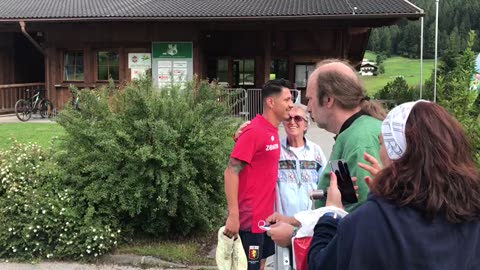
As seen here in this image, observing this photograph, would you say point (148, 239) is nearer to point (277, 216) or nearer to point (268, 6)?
point (277, 216)

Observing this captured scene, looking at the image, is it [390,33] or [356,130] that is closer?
[356,130]

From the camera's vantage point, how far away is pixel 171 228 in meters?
6.16

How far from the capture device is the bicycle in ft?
63.6

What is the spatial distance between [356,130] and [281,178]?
1.93m

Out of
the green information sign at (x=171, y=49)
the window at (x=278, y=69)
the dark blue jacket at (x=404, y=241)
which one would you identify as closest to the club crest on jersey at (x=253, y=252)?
the dark blue jacket at (x=404, y=241)

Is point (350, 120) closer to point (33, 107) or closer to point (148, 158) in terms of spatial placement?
point (148, 158)

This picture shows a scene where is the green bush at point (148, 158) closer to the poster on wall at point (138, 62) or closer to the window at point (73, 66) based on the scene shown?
the poster on wall at point (138, 62)

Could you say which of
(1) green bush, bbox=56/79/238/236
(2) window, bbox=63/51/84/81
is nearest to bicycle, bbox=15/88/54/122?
(2) window, bbox=63/51/84/81

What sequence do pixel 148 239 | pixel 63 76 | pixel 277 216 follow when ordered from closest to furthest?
pixel 277 216, pixel 148 239, pixel 63 76

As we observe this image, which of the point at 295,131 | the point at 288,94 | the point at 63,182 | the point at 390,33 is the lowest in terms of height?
the point at 63,182

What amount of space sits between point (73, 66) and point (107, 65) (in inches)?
59.2

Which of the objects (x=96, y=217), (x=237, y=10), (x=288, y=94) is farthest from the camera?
(x=237, y=10)

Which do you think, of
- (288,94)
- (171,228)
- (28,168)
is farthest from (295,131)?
(28,168)

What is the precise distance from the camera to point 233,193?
375 centimetres
